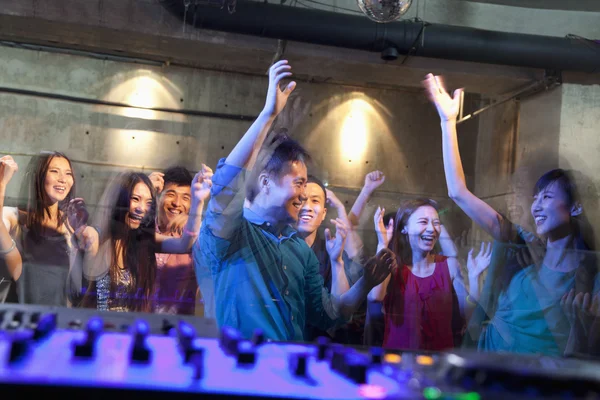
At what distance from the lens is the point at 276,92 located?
269 cm

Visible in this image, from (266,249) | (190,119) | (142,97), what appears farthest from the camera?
(190,119)

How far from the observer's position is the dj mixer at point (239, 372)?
765mm

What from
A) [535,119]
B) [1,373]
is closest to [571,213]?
[1,373]

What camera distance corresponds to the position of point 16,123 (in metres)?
6.77

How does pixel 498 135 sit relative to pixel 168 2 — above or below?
below

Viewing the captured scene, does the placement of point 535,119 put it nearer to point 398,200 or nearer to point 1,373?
point 398,200

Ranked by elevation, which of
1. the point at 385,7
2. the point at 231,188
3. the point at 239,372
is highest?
the point at 385,7

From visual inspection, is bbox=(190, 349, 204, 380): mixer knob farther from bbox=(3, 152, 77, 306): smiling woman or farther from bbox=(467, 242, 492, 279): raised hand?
bbox=(467, 242, 492, 279): raised hand

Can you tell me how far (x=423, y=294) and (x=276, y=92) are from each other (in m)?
1.11

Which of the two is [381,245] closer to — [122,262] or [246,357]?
[122,262]

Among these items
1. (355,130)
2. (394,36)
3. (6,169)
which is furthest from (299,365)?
(355,130)

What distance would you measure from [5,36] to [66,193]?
4.41 meters

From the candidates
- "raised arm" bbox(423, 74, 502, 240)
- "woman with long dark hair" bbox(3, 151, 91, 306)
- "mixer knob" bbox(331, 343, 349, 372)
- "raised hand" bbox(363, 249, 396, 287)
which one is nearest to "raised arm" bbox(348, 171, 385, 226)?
"raised hand" bbox(363, 249, 396, 287)

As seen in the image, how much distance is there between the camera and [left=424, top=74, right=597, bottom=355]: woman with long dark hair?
272 cm
